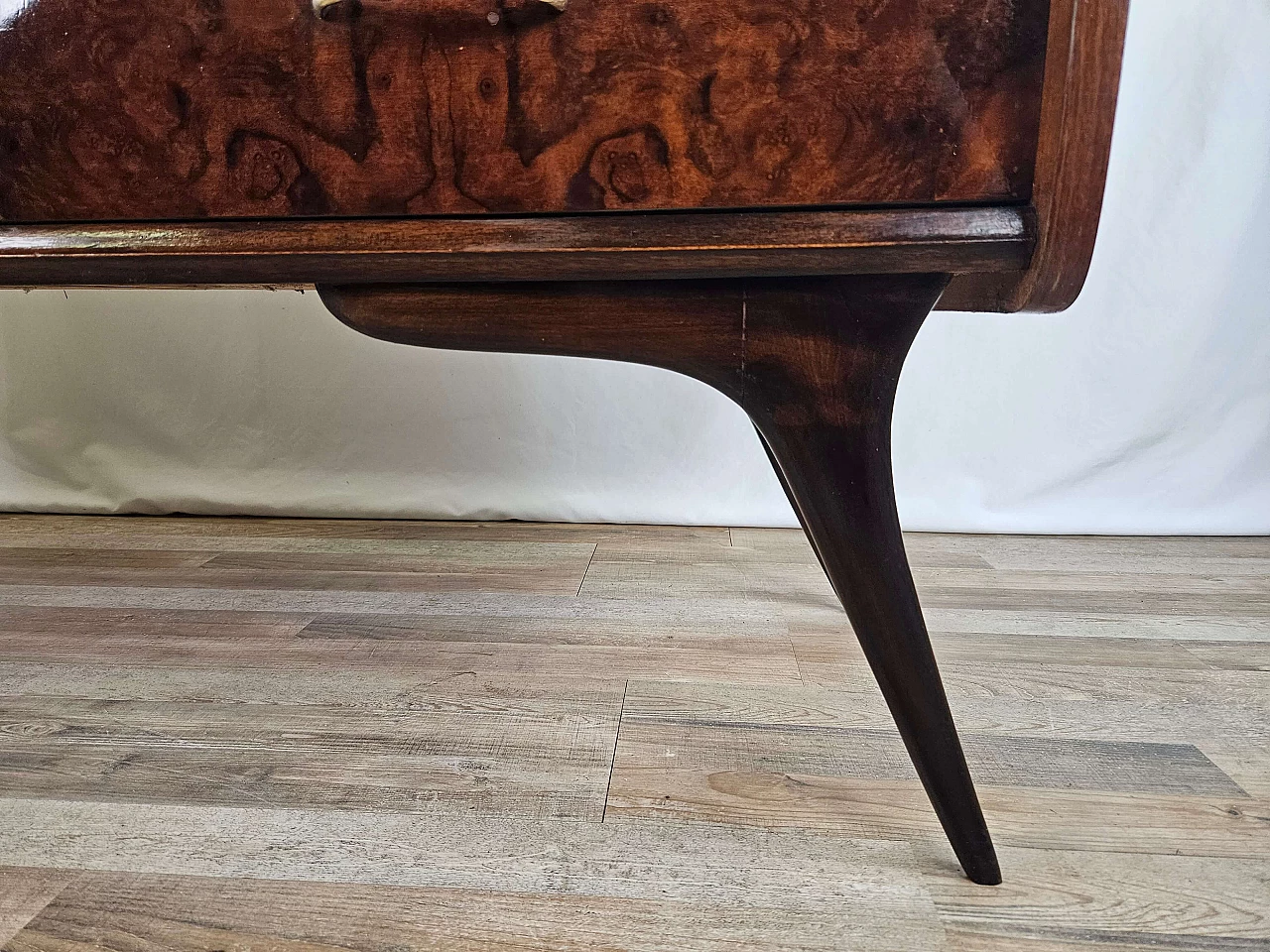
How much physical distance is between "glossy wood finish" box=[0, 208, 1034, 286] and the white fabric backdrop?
1.15 metres

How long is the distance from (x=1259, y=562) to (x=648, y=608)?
98cm

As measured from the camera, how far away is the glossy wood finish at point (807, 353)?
523 mm

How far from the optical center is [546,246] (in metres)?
0.49

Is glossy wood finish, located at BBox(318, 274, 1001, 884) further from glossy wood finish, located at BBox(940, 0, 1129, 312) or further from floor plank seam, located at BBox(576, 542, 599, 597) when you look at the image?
floor plank seam, located at BBox(576, 542, 599, 597)

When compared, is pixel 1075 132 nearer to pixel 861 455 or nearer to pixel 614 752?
pixel 861 455

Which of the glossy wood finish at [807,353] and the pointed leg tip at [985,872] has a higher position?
the glossy wood finish at [807,353]

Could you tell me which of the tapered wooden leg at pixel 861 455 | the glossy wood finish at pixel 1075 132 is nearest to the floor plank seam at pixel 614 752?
the tapered wooden leg at pixel 861 455

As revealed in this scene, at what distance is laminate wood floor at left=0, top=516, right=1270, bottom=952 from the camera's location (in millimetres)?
584

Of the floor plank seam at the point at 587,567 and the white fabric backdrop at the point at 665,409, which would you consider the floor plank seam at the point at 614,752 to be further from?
the white fabric backdrop at the point at 665,409

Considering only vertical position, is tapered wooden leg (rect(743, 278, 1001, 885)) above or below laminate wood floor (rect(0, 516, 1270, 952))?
above

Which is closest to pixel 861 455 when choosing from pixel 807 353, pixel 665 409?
pixel 807 353

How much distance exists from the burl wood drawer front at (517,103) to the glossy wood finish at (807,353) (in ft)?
0.18

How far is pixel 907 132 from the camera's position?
46 centimetres

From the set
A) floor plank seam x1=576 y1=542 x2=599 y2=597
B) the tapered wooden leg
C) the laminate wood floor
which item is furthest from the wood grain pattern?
floor plank seam x1=576 y1=542 x2=599 y2=597
